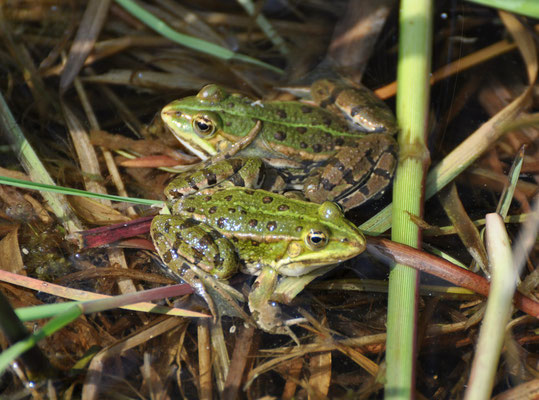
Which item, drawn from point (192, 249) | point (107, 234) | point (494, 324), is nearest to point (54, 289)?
point (107, 234)

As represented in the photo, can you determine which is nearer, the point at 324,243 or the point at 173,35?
the point at 324,243

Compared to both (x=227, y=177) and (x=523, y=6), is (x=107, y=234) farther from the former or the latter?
(x=523, y=6)

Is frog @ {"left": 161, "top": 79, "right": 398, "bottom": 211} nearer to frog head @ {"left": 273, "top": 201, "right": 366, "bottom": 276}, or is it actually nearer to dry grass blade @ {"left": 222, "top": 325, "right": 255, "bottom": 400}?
frog head @ {"left": 273, "top": 201, "right": 366, "bottom": 276}

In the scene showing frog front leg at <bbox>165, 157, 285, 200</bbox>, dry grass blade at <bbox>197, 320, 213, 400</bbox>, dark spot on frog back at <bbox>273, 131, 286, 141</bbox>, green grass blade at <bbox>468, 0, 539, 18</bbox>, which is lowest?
dry grass blade at <bbox>197, 320, 213, 400</bbox>

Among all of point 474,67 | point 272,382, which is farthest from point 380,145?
point 272,382

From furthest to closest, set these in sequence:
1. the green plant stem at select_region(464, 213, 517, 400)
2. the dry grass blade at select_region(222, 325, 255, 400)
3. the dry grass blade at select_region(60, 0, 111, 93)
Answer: the dry grass blade at select_region(60, 0, 111, 93)
the dry grass blade at select_region(222, 325, 255, 400)
the green plant stem at select_region(464, 213, 517, 400)

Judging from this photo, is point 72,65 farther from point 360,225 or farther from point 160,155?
point 360,225

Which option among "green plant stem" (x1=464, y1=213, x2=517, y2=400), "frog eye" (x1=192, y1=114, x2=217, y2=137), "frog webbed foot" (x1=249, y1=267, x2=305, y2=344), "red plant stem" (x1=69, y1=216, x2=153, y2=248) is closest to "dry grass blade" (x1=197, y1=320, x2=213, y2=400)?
"frog webbed foot" (x1=249, y1=267, x2=305, y2=344)
